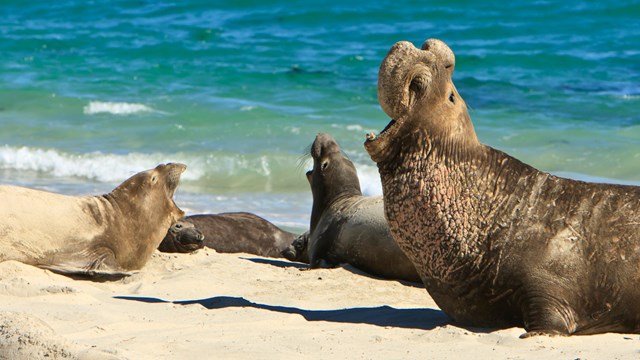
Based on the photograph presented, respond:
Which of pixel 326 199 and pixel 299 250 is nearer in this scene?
pixel 326 199

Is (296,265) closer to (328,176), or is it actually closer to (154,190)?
(328,176)

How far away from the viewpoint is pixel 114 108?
18531 mm

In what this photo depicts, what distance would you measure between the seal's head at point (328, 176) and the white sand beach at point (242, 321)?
4.28 feet

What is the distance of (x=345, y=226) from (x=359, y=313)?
2279 millimetres

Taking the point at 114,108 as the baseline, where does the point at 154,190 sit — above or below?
below

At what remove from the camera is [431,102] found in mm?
5840

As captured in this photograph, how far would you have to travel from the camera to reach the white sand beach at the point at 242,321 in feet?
16.4

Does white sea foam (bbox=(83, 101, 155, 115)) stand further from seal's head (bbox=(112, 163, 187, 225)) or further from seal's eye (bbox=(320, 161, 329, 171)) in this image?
seal's head (bbox=(112, 163, 187, 225))

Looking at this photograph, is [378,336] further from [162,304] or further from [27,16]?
[27,16]

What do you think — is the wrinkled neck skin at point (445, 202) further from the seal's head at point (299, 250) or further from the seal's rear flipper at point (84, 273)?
the seal's head at point (299, 250)

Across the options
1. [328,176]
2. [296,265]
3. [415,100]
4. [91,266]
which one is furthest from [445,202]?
[328,176]

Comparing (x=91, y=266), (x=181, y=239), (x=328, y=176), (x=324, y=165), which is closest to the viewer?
(x=91, y=266)

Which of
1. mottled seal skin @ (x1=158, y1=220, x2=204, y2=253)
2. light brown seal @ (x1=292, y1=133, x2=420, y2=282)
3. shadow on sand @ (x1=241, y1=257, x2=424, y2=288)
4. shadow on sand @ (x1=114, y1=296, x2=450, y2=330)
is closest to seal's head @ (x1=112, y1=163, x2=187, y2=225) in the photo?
mottled seal skin @ (x1=158, y1=220, x2=204, y2=253)

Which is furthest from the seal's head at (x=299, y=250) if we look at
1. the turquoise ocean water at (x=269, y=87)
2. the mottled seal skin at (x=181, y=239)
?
the turquoise ocean water at (x=269, y=87)
